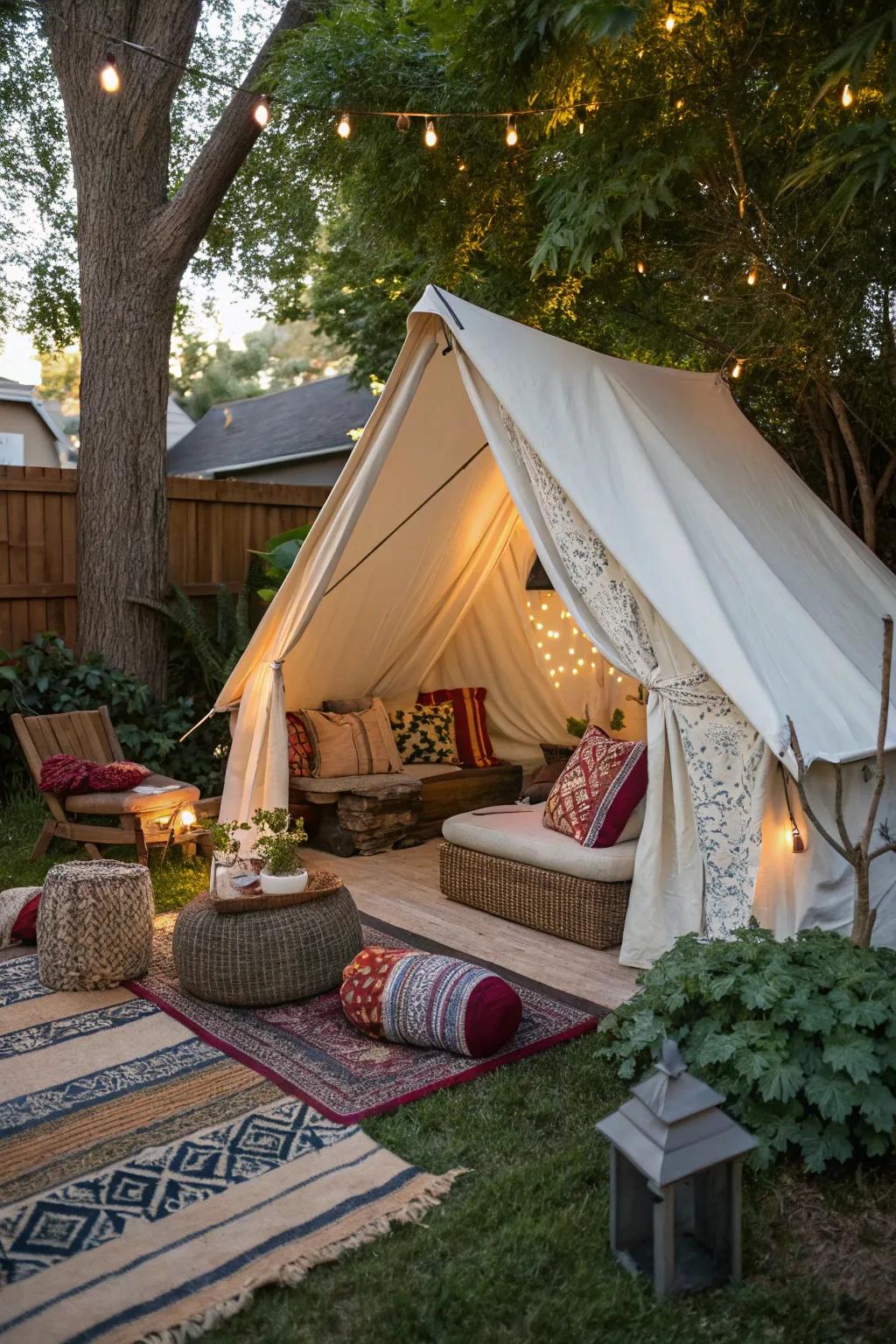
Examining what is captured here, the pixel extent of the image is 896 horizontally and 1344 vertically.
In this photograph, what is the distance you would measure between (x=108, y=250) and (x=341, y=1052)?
17.0 feet

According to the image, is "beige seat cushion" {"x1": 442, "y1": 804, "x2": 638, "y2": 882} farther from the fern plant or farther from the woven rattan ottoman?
the fern plant

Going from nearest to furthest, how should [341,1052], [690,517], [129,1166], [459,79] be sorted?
[129,1166]
[341,1052]
[690,517]
[459,79]

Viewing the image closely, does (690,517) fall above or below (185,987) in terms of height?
above

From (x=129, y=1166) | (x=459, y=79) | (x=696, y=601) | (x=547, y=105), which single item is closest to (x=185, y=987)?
(x=129, y=1166)

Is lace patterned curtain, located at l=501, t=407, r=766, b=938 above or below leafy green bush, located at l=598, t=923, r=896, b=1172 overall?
above

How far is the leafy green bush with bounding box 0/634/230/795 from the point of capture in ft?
19.9

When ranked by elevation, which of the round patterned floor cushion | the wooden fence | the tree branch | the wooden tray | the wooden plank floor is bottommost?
the wooden plank floor

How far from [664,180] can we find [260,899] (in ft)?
10.2

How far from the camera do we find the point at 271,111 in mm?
6371

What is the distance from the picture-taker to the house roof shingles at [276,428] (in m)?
13.1

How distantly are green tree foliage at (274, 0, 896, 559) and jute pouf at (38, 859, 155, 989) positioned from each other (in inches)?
118

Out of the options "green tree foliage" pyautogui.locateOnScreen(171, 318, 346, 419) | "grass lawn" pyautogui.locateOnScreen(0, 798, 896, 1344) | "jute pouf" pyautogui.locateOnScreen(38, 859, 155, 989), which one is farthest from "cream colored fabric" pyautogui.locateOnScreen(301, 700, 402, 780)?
"green tree foliage" pyautogui.locateOnScreen(171, 318, 346, 419)

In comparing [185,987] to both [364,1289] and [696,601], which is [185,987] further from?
[696,601]

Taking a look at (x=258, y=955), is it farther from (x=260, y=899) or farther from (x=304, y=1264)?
(x=304, y=1264)
